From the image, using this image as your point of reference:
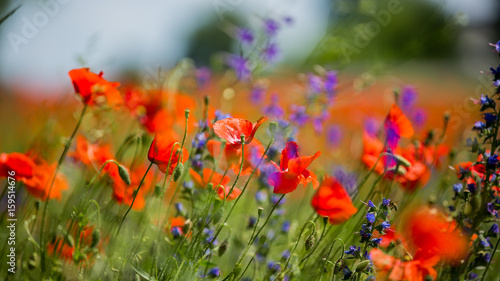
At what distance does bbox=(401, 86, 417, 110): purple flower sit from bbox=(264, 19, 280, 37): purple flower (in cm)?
64

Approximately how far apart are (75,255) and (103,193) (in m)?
0.46

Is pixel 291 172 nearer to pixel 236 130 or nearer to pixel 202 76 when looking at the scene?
pixel 236 130

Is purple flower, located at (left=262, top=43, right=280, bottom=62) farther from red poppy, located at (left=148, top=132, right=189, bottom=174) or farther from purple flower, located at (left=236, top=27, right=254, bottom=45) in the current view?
red poppy, located at (left=148, top=132, right=189, bottom=174)

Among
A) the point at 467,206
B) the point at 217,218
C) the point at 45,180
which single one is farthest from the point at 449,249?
the point at 45,180

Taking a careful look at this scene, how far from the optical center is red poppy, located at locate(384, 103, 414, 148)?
1.31m

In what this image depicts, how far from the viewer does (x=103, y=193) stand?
149 centimetres

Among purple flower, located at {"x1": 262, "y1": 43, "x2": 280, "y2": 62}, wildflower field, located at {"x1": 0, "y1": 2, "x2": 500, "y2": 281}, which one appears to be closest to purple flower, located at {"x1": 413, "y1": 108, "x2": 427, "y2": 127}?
wildflower field, located at {"x1": 0, "y1": 2, "x2": 500, "y2": 281}

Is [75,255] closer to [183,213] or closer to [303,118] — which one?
[183,213]

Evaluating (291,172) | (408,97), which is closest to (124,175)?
(291,172)

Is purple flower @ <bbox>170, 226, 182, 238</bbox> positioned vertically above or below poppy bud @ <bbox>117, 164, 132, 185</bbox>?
below

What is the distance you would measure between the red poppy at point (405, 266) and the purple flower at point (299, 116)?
28.7 inches

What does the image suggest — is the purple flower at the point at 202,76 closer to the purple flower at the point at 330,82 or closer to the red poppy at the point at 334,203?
the purple flower at the point at 330,82

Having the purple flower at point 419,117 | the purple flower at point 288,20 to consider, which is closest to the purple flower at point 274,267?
the purple flower at point 288,20

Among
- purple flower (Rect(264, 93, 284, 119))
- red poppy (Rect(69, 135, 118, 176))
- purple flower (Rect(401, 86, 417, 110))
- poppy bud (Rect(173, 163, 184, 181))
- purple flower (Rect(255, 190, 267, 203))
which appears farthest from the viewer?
Result: purple flower (Rect(401, 86, 417, 110))
